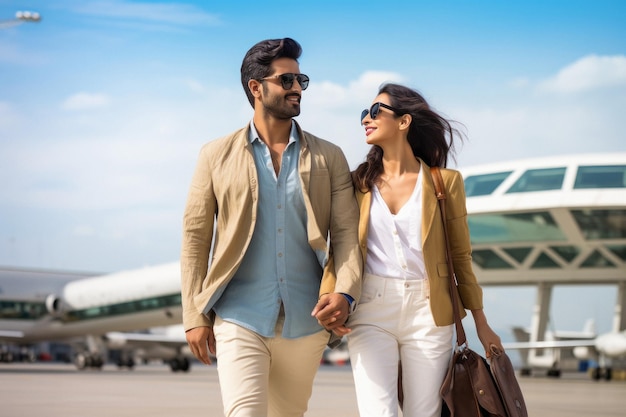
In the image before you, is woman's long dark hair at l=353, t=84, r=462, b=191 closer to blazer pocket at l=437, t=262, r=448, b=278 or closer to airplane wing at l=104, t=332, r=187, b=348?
blazer pocket at l=437, t=262, r=448, b=278

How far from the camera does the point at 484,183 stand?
1379 inches

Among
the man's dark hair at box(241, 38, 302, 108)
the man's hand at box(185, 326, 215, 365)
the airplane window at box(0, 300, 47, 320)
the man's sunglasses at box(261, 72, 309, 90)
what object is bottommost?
the airplane window at box(0, 300, 47, 320)

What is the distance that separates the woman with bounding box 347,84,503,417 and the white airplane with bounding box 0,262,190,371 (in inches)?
1181

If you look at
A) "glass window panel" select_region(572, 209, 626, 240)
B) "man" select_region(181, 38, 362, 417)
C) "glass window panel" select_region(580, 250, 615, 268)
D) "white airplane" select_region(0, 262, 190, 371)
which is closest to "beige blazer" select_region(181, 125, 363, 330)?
"man" select_region(181, 38, 362, 417)

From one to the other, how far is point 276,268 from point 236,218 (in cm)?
28

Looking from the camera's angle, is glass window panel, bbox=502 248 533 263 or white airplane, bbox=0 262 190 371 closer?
white airplane, bbox=0 262 190 371

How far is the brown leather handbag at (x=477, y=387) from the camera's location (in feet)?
12.8

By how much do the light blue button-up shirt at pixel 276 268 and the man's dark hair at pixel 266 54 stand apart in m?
0.37

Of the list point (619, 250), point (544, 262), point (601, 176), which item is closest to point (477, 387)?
point (601, 176)

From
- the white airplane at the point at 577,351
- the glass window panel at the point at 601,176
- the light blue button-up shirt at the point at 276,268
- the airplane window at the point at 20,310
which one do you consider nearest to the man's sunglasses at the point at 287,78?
the light blue button-up shirt at the point at 276,268

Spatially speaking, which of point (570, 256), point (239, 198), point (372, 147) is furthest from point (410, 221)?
point (570, 256)

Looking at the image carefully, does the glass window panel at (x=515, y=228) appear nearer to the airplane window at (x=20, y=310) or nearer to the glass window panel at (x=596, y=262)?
the glass window panel at (x=596, y=262)

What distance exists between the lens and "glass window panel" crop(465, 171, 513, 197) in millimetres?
34375

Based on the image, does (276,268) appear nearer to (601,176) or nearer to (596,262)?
(601,176)
